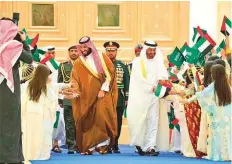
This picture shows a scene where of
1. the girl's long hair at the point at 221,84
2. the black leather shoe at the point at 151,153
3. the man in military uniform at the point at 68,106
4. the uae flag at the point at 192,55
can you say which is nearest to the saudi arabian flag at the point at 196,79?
the uae flag at the point at 192,55

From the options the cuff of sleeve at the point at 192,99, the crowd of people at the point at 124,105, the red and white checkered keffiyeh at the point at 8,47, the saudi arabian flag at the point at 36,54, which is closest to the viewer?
the red and white checkered keffiyeh at the point at 8,47

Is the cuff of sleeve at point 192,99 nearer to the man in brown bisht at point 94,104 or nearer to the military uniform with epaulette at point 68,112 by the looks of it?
the man in brown bisht at point 94,104

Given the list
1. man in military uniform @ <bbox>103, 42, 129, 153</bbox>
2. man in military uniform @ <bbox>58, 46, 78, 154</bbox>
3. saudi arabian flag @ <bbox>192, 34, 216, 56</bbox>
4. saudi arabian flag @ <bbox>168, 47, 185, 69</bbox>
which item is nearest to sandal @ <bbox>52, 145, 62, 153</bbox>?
man in military uniform @ <bbox>58, 46, 78, 154</bbox>

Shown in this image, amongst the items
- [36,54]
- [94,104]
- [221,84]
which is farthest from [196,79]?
[36,54]

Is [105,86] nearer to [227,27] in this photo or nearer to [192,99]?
[192,99]

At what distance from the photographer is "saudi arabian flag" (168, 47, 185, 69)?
11008 mm

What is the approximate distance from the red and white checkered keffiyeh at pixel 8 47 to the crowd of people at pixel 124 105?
82.7 inches

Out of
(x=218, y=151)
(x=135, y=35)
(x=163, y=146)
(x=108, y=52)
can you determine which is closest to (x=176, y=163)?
(x=218, y=151)

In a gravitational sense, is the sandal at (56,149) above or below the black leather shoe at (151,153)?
below

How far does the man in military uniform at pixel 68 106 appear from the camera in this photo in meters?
11.4

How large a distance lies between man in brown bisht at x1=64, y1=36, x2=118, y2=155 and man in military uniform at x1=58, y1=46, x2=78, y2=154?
20cm

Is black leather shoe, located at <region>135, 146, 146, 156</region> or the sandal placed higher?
black leather shoe, located at <region>135, 146, 146, 156</region>

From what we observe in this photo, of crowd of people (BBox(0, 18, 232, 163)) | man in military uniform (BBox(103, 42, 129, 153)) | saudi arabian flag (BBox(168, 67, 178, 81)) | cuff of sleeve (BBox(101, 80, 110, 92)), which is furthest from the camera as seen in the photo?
man in military uniform (BBox(103, 42, 129, 153))

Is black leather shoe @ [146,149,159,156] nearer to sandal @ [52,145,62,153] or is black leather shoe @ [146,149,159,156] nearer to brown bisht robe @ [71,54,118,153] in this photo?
brown bisht robe @ [71,54,118,153]
